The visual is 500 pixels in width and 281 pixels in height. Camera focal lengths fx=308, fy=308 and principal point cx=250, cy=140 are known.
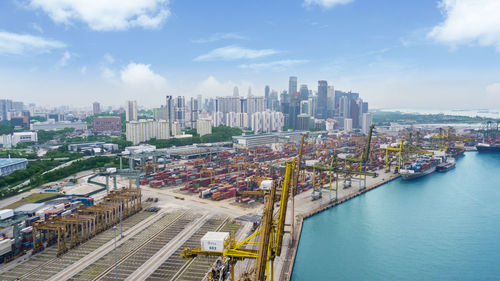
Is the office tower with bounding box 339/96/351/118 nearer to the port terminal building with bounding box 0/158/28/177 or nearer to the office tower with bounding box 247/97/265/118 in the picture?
the office tower with bounding box 247/97/265/118

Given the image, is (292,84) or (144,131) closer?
(144,131)

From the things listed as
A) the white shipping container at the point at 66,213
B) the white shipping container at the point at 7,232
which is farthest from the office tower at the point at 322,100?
the white shipping container at the point at 7,232

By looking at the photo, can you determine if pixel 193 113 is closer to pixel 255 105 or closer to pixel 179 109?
pixel 179 109

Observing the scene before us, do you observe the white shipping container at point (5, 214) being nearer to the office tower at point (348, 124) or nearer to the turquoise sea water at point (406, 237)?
the turquoise sea water at point (406, 237)

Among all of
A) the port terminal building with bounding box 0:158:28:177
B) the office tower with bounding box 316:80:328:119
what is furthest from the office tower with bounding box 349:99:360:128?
the port terminal building with bounding box 0:158:28:177

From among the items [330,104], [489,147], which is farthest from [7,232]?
[330,104]

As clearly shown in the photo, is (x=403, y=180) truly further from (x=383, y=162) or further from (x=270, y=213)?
(x=270, y=213)
